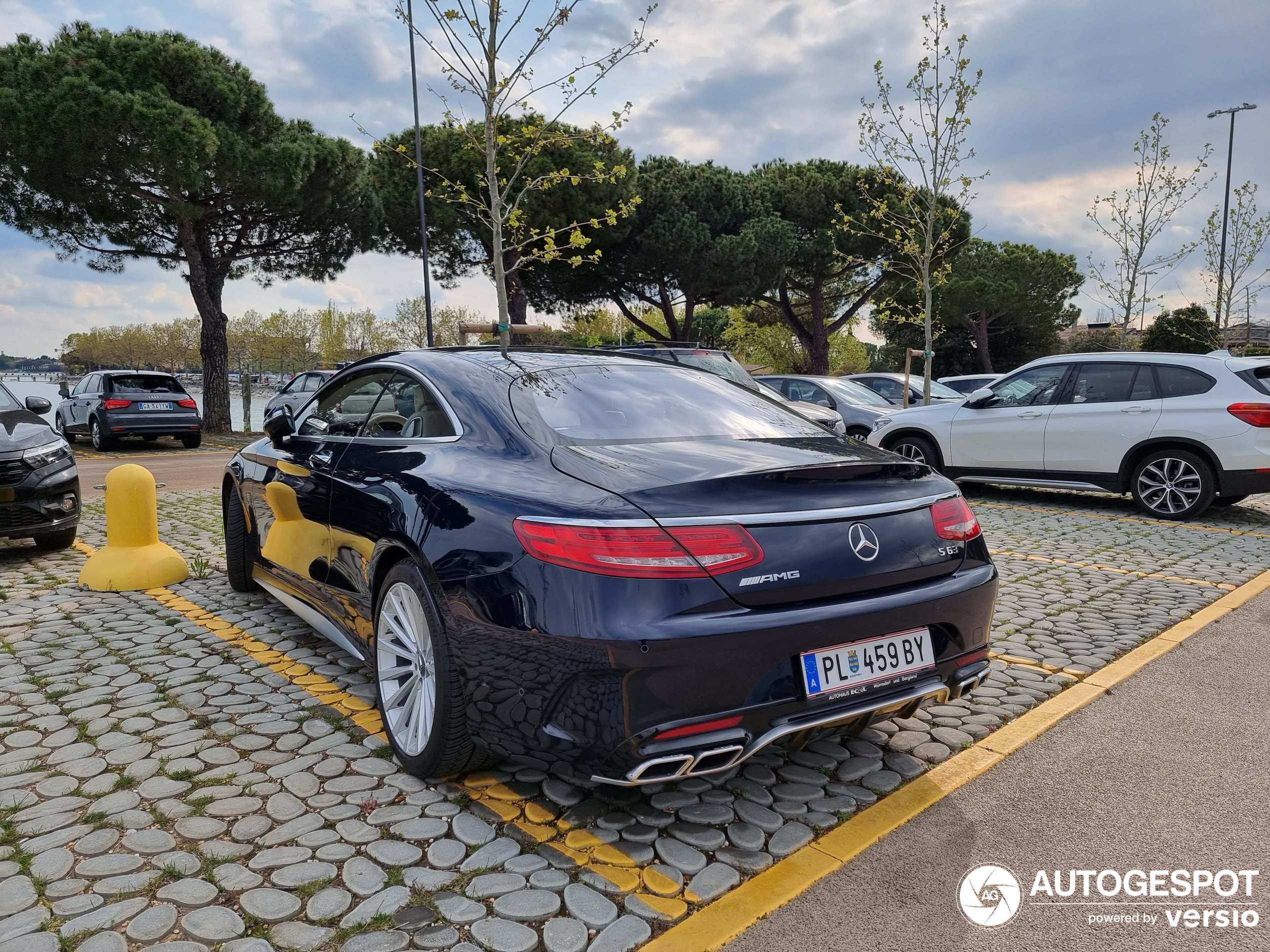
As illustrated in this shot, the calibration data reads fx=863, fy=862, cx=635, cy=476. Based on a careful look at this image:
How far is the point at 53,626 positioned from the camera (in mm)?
4891

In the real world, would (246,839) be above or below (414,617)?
below

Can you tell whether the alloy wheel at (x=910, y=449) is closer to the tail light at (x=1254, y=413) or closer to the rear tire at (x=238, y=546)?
the tail light at (x=1254, y=413)

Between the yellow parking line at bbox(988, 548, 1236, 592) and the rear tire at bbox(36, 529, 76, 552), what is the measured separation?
7.06 m

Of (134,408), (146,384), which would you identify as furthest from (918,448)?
(146,384)

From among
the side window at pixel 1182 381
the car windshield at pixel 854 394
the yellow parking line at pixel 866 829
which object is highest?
the side window at pixel 1182 381

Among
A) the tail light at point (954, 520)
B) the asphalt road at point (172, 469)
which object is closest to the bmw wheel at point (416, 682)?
the tail light at point (954, 520)

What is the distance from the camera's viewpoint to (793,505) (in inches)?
101

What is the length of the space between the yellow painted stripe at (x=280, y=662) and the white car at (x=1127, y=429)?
7.93 meters

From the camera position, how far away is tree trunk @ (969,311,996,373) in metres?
43.7

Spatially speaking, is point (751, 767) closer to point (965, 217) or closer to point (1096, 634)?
point (1096, 634)

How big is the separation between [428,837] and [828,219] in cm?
3302

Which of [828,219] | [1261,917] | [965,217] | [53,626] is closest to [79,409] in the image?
[53,626]

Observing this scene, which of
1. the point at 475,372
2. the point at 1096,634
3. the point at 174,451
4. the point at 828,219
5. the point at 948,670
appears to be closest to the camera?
the point at 948,670

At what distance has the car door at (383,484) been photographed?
3.04 m
